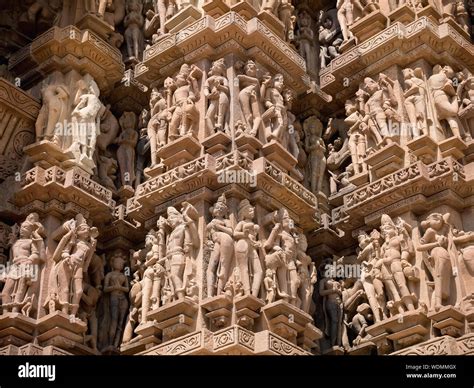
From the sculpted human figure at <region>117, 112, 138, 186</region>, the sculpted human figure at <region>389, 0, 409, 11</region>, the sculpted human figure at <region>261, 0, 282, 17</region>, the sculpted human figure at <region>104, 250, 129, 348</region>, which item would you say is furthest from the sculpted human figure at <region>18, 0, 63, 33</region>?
the sculpted human figure at <region>389, 0, 409, 11</region>

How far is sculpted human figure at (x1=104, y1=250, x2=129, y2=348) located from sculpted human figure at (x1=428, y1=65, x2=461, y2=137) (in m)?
6.10

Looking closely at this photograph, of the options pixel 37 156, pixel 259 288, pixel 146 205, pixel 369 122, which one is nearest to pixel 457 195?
pixel 369 122

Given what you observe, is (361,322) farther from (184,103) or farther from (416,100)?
(184,103)

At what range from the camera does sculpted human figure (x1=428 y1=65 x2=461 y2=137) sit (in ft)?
56.7

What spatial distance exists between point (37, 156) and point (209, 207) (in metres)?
3.24

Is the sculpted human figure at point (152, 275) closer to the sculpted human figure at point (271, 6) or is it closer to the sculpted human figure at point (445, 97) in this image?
the sculpted human figure at point (271, 6)

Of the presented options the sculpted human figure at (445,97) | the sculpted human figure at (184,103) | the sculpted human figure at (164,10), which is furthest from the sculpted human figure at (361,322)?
the sculpted human figure at (164,10)

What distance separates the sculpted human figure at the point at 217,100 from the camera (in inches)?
664

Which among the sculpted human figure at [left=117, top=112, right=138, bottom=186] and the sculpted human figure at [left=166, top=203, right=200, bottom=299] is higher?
the sculpted human figure at [left=117, top=112, right=138, bottom=186]

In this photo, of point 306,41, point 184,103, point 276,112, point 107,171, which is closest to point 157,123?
point 184,103

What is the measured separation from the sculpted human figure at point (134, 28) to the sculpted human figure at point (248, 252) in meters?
5.48

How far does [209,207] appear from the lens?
16094 millimetres

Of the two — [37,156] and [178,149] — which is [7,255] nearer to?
[37,156]

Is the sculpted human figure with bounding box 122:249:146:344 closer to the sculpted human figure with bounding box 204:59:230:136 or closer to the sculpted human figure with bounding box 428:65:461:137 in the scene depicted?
the sculpted human figure with bounding box 204:59:230:136
